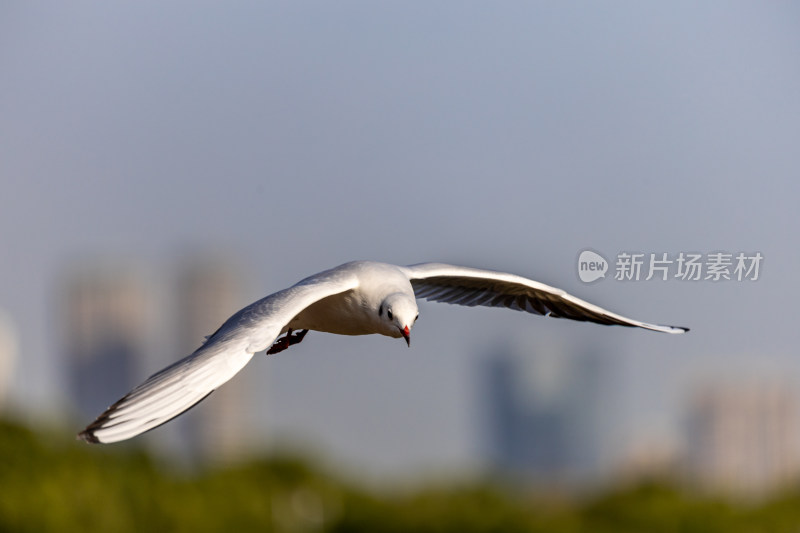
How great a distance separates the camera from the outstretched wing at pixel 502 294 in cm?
978

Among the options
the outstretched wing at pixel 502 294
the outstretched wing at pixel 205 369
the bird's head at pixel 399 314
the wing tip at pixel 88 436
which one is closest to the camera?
the wing tip at pixel 88 436

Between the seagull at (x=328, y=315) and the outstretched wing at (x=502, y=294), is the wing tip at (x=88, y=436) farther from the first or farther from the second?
the outstretched wing at (x=502, y=294)

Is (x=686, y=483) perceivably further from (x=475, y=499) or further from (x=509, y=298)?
(x=509, y=298)

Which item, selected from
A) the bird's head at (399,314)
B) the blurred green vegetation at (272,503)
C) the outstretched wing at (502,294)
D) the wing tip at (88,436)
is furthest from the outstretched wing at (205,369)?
the blurred green vegetation at (272,503)

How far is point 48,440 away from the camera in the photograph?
49.1 metres

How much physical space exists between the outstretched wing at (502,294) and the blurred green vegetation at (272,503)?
31.6 metres

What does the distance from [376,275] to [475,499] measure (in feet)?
203

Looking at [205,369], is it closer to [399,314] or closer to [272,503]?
[399,314]

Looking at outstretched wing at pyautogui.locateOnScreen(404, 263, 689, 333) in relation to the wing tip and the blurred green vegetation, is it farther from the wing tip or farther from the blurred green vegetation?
the blurred green vegetation

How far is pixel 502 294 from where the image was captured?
1105 cm

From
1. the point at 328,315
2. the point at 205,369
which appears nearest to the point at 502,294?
the point at 328,315

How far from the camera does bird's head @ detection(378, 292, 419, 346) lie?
319 inches

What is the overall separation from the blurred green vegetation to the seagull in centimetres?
3195

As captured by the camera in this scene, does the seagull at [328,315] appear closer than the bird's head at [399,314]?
Yes
